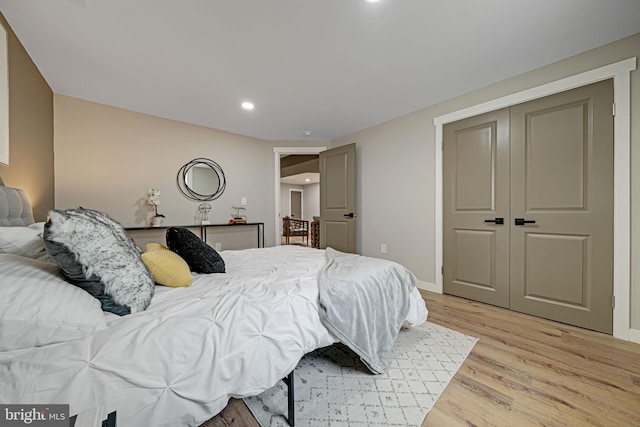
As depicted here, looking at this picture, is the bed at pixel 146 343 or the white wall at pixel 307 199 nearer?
the bed at pixel 146 343

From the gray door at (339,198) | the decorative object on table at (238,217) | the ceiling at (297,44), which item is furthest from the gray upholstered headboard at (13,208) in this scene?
the gray door at (339,198)

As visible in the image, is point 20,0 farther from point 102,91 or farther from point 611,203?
point 611,203

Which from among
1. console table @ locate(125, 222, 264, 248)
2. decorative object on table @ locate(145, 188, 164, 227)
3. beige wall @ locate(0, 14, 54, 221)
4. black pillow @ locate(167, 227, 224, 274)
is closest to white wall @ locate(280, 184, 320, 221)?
console table @ locate(125, 222, 264, 248)

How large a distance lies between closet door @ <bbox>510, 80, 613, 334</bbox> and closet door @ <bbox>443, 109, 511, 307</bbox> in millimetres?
88

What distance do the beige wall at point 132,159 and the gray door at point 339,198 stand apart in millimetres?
1305

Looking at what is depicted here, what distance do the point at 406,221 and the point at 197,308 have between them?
2854mm

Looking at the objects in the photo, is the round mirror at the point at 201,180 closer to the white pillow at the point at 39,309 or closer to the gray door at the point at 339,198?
the gray door at the point at 339,198

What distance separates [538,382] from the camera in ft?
4.67

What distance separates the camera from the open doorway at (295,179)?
4418 millimetres

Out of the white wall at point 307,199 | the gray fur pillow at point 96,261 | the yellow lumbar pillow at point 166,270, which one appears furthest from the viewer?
the white wall at point 307,199

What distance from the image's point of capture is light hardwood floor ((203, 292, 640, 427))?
118cm

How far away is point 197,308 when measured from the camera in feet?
3.43

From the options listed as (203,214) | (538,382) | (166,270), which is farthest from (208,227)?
(538,382)

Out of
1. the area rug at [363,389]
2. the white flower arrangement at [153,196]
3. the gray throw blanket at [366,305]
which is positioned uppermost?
the white flower arrangement at [153,196]
